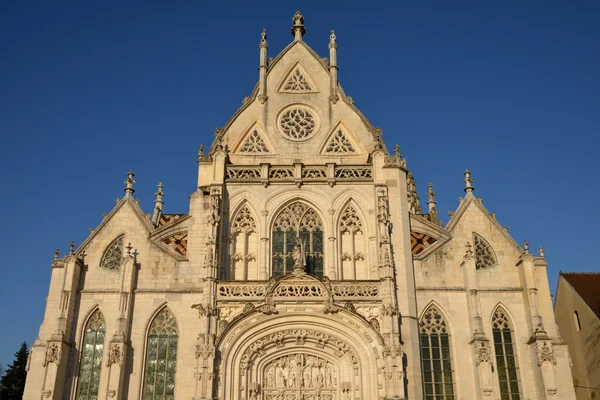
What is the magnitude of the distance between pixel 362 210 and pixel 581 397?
11787 mm

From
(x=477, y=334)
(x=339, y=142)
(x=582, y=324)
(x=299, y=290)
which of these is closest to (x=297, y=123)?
(x=339, y=142)

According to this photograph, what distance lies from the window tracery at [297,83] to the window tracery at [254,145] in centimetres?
256

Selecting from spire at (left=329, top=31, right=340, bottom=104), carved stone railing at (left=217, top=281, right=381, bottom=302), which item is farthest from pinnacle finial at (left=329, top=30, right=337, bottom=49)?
carved stone railing at (left=217, top=281, right=381, bottom=302)

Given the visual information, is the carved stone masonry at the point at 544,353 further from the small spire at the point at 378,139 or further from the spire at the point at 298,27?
the spire at the point at 298,27

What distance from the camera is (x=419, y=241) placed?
2611 centimetres

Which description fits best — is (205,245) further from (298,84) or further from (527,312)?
(527,312)

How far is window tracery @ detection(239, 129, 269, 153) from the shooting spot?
87.4 feet

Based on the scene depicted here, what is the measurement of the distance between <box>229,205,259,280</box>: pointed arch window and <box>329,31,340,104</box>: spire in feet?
20.3

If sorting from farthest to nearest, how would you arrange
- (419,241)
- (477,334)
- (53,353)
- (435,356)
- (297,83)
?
(297,83) → (419,241) → (435,356) → (477,334) → (53,353)

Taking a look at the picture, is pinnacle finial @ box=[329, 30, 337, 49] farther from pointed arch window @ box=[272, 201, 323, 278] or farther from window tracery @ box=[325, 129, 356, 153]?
pointed arch window @ box=[272, 201, 323, 278]

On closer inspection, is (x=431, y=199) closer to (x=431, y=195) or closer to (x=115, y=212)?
(x=431, y=195)

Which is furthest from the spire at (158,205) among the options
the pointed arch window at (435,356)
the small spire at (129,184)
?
the pointed arch window at (435,356)

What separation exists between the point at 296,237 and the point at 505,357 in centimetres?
843

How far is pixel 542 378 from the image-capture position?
71.4 feet
